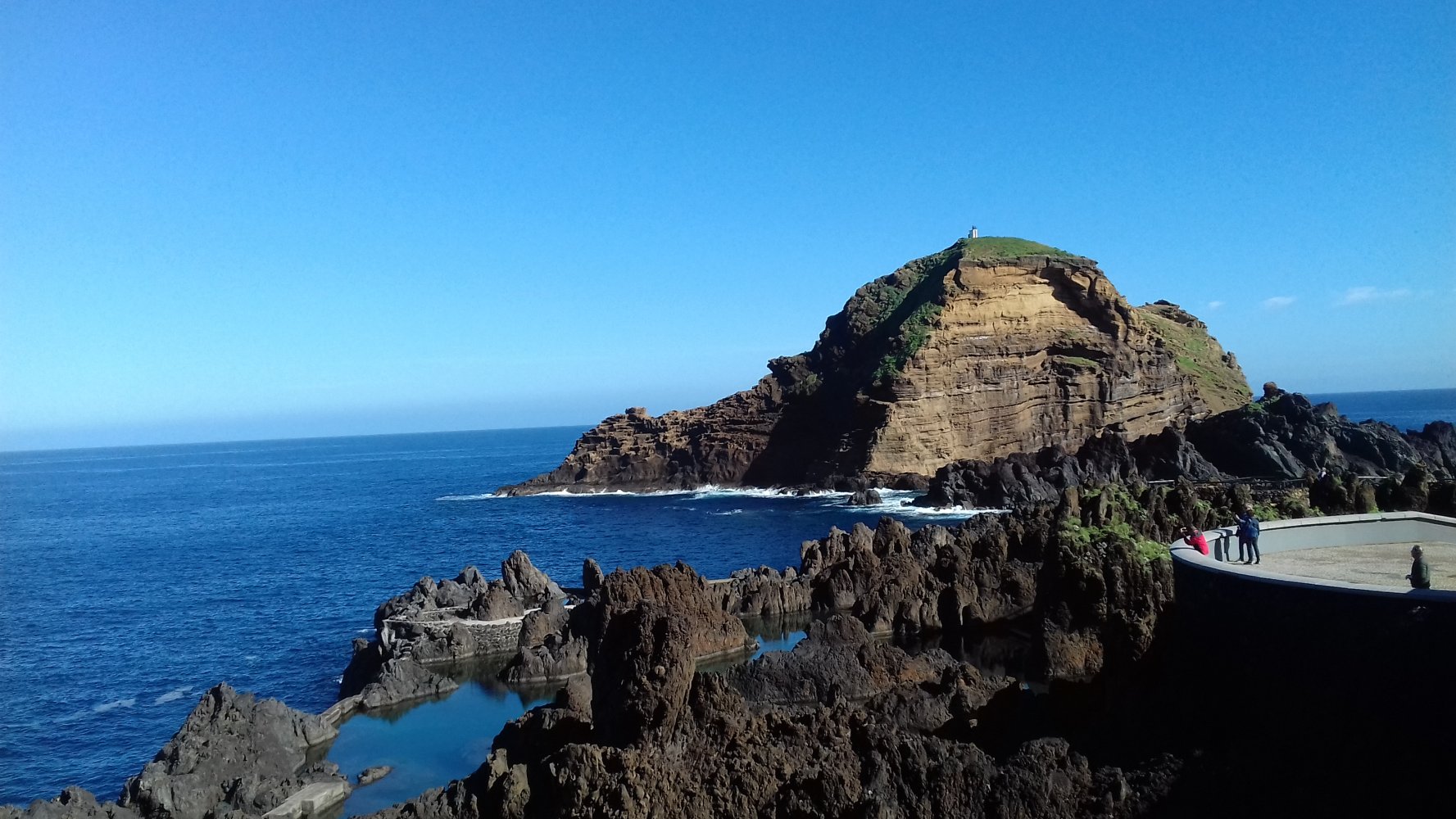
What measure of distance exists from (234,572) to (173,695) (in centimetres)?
3051

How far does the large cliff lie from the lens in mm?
89250

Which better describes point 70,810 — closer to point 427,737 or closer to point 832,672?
point 427,737

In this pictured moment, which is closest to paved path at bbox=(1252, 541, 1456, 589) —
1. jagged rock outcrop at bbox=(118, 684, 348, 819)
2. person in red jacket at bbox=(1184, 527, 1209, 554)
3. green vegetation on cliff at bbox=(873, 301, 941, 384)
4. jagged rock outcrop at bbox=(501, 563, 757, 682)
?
person in red jacket at bbox=(1184, 527, 1209, 554)

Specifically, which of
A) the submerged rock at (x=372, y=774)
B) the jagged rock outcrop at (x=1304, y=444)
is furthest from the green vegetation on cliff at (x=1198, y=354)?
the submerged rock at (x=372, y=774)

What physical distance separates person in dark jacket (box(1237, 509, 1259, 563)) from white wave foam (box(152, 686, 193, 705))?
3423cm

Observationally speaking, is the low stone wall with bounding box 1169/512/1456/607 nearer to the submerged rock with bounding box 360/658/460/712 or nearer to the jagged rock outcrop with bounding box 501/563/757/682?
the jagged rock outcrop with bounding box 501/563/757/682

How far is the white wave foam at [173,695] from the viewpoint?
34.7 meters

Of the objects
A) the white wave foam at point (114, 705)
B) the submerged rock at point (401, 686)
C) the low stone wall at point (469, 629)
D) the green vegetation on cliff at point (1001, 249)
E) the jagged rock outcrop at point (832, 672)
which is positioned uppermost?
the green vegetation on cliff at point (1001, 249)

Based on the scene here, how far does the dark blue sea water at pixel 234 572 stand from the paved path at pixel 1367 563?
2925 centimetres

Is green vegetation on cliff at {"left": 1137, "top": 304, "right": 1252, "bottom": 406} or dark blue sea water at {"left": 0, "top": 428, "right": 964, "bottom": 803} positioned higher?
green vegetation on cliff at {"left": 1137, "top": 304, "right": 1252, "bottom": 406}

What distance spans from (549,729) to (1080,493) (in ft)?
112

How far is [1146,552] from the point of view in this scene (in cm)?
3266

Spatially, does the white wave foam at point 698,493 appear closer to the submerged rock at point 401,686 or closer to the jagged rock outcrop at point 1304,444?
the jagged rock outcrop at point 1304,444

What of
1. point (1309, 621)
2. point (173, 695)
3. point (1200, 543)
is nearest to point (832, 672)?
point (1200, 543)
